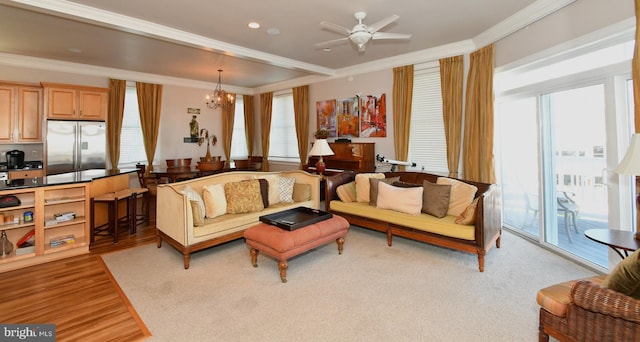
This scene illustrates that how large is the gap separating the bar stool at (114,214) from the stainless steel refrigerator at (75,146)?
5.64 ft

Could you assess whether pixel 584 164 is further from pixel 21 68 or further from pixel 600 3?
pixel 21 68

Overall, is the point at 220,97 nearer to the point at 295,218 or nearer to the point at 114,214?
the point at 114,214

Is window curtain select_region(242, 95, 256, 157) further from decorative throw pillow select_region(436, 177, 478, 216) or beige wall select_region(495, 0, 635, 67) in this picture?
beige wall select_region(495, 0, 635, 67)

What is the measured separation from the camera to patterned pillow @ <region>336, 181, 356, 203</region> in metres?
4.97

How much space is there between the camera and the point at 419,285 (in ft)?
9.88

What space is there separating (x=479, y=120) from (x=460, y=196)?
1.52 m

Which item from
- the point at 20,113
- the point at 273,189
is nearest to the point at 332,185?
the point at 273,189

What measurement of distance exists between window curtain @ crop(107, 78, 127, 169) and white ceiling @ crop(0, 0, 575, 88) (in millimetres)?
502

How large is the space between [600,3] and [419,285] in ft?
11.2

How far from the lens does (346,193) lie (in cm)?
497

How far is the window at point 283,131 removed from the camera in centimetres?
823

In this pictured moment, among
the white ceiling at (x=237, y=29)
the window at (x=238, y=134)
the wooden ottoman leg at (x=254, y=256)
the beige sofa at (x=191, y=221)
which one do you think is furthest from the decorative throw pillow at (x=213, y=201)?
the window at (x=238, y=134)

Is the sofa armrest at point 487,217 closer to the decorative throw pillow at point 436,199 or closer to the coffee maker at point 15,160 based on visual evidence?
the decorative throw pillow at point 436,199

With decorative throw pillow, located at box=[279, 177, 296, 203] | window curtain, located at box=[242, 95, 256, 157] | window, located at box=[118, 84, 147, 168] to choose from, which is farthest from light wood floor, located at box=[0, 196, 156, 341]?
window curtain, located at box=[242, 95, 256, 157]
